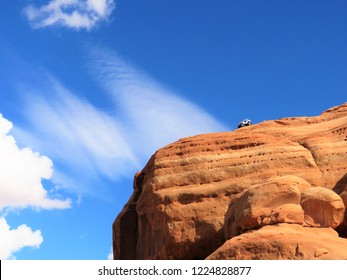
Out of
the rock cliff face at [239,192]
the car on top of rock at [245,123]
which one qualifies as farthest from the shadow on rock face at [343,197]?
the car on top of rock at [245,123]

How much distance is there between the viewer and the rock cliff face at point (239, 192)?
24.2m

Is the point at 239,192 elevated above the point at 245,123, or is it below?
below

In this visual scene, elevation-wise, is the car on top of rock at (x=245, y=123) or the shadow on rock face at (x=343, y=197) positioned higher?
the car on top of rock at (x=245, y=123)

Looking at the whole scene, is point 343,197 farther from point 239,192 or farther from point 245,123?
point 245,123

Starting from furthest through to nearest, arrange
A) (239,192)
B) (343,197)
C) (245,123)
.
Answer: (245,123), (239,192), (343,197)

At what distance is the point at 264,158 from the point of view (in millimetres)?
34562

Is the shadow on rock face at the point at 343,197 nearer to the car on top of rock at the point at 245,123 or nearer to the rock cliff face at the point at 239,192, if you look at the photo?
the rock cliff face at the point at 239,192

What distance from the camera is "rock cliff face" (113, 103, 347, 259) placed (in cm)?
2423

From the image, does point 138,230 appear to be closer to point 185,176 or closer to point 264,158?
point 185,176

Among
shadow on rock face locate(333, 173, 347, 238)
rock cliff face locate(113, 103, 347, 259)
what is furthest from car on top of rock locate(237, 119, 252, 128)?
shadow on rock face locate(333, 173, 347, 238)

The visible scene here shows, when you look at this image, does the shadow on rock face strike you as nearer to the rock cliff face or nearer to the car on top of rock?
the rock cliff face

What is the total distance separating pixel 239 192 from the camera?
110 ft

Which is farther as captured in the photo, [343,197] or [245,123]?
[245,123]

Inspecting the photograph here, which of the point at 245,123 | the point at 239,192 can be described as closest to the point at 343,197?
the point at 239,192
